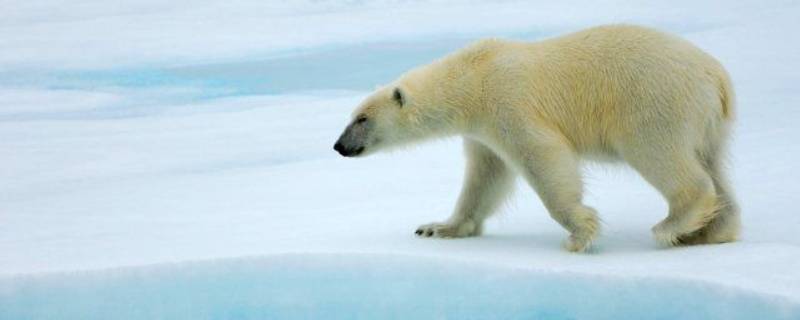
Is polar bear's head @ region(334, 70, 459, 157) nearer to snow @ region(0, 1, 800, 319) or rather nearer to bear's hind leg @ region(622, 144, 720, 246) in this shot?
snow @ region(0, 1, 800, 319)

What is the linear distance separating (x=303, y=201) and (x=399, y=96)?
47.4 inches

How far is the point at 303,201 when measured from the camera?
5.21 m

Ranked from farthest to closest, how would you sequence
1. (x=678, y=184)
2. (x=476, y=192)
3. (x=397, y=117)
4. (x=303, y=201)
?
(x=303, y=201) < (x=476, y=192) < (x=397, y=117) < (x=678, y=184)

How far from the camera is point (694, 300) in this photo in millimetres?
3408

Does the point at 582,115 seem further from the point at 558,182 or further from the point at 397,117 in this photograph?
the point at 397,117

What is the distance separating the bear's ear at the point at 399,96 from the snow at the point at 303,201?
245 millimetres

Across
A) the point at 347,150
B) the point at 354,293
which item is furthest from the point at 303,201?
the point at 354,293

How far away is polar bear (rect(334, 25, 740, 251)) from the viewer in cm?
398

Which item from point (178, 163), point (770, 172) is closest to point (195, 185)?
point (178, 163)

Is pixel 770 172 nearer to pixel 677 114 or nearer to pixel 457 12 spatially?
pixel 677 114

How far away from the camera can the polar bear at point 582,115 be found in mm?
3979

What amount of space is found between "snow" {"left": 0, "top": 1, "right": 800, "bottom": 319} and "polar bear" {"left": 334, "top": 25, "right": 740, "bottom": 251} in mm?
159

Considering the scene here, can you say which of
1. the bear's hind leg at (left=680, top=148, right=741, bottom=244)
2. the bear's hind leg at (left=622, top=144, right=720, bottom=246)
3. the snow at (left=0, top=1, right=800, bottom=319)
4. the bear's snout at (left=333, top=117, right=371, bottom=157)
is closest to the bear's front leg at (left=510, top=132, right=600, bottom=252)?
the snow at (left=0, top=1, right=800, bottom=319)

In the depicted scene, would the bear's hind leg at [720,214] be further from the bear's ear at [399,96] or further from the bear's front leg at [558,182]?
the bear's ear at [399,96]
